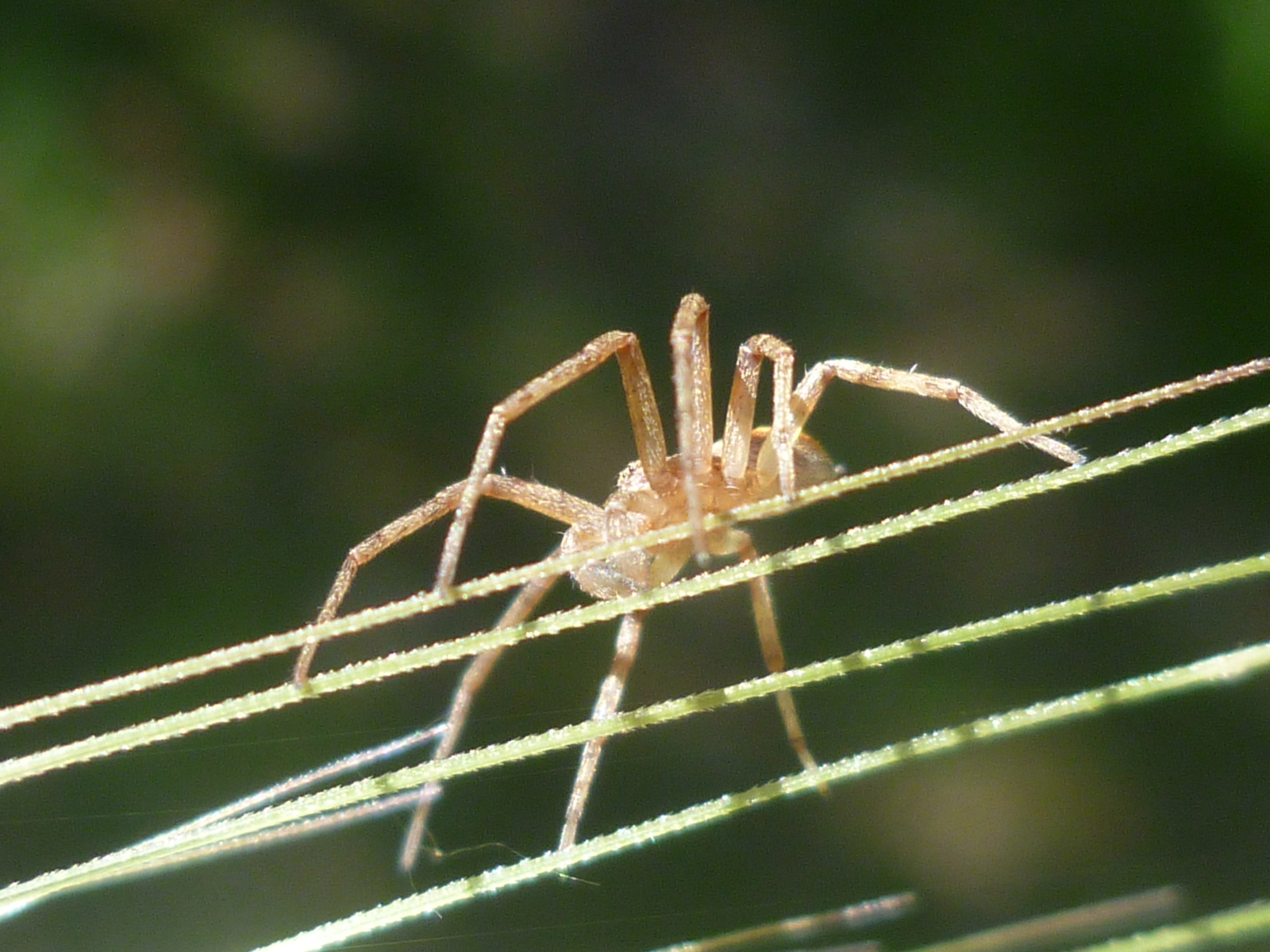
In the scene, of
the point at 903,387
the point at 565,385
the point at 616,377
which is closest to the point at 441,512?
the point at 565,385

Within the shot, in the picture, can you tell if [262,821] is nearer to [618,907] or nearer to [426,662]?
[426,662]

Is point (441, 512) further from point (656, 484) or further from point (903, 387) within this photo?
point (903, 387)

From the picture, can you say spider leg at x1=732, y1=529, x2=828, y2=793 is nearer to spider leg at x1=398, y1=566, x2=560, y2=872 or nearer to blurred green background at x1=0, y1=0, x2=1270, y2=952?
spider leg at x1=398, y1=566, x2=560, y2=872

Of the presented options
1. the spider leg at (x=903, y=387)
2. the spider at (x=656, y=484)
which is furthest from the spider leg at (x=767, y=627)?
the spider leg at (x=903, y=387)

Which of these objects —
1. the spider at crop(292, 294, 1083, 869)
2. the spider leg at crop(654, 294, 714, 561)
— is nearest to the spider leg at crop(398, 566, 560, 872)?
the spider at crop(292, 294, 1083, 869)

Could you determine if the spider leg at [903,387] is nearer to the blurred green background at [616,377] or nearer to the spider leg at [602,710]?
the spider leg at [602,710]

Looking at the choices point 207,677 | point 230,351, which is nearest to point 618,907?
point 207,677

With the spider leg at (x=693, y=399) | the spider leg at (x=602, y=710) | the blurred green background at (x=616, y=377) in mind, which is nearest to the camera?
the spider leg at (x=693, y=399)
